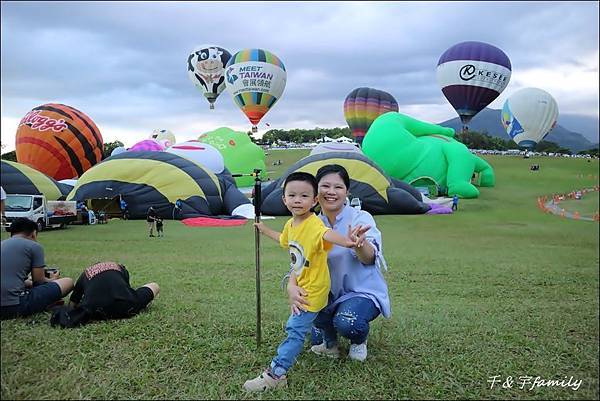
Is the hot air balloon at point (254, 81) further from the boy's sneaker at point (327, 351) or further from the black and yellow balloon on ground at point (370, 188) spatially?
the boy's sneaker at point (327, 351)

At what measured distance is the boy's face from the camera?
86.2 inches

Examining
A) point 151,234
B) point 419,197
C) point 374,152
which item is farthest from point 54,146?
point 374,152

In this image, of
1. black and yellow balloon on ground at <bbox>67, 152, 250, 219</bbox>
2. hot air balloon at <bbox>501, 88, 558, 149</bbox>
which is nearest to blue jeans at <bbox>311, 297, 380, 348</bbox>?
black and yellow balloon on ground at <bbox>67, 152, 250, 219</bbox>

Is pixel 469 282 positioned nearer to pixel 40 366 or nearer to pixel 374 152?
pixel 40 366

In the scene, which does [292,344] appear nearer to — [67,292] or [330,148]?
[67,292]

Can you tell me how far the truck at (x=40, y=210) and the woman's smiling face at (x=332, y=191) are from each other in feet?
4.03

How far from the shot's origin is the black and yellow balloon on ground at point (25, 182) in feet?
6.16

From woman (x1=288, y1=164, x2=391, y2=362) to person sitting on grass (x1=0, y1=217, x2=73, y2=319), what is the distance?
44.6 inches

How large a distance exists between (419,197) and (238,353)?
34.9ft

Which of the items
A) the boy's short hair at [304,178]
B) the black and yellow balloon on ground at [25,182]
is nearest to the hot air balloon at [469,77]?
the boy's short hair at [304,178]

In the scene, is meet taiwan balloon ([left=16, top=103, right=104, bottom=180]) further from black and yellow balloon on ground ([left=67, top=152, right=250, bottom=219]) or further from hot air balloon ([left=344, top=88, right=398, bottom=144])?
hot air balloon ([left=344, top=88, right=398, bottom=144])

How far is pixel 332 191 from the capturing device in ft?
7.73

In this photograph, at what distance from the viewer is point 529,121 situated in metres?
12.1

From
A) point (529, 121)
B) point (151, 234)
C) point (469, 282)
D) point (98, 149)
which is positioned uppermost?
point (529, 121)
